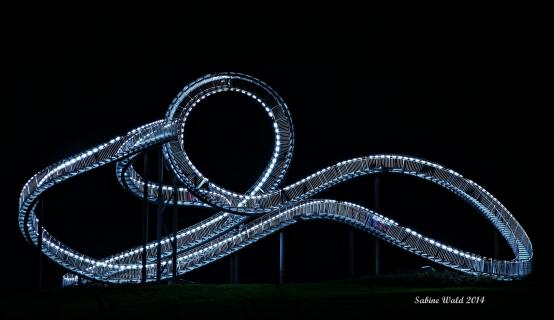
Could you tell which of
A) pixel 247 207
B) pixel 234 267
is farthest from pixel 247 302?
pixel 234 267

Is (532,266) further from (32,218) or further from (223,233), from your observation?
(32,218)

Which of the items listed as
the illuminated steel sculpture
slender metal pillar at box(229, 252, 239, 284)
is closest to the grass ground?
the illuminated steel sculpture

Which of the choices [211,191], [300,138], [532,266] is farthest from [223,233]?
[532,266]

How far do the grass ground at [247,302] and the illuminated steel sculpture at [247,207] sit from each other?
4.89m

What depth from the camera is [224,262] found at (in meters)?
55.5

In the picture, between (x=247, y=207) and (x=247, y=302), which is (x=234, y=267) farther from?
(x=247, y=302)

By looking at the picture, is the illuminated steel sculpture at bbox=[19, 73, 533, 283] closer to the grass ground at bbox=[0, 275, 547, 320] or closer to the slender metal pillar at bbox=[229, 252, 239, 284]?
the slender metal pillar at bbox=[229, 252, 239, 284]

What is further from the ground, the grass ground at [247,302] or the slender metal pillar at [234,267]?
the slender metal pillar at [234,267]

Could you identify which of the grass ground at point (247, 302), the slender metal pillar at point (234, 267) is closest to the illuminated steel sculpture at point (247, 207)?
the slender metal pillar at point (234, 267)

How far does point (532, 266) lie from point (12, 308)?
2434cm

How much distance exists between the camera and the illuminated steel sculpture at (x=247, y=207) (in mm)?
38875

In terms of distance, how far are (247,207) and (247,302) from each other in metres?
13.1

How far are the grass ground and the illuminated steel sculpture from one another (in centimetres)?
489

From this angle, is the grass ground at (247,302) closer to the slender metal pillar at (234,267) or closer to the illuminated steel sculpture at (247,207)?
the illuminated steel sculpture at (247,207)
